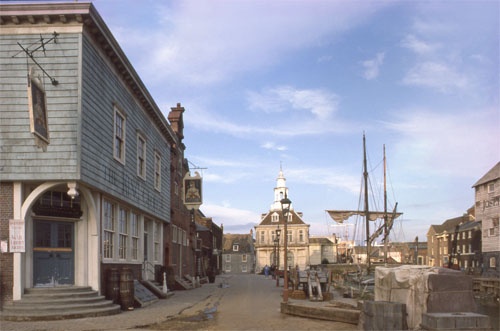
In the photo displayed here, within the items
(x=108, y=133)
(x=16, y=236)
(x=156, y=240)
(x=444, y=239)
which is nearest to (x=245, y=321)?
(x=16, y=236)

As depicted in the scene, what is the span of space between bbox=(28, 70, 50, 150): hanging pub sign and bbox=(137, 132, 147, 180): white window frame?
8.95m

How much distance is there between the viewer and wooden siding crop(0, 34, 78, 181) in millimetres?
16047

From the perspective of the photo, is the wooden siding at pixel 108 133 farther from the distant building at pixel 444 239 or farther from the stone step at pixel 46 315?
the distant building at pixel 444 239

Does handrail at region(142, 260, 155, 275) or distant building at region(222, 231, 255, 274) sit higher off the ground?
handrail at region(142, 260, 155, 275)

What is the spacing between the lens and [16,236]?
52.0 ft

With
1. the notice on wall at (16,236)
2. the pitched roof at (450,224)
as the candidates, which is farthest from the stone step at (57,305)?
the pitched roof at (450,224)

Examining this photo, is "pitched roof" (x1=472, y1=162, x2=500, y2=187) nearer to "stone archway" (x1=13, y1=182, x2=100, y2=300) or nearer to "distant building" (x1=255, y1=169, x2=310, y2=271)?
"distant building" (x1=255, y1=169, x2=310, y2=271)

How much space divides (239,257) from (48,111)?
88482mm

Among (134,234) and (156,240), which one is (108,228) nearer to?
(134,234)

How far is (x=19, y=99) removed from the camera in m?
16.2

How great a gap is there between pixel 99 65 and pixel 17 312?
8.32 m

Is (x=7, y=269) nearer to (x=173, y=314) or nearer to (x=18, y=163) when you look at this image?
(x=18, y=163)

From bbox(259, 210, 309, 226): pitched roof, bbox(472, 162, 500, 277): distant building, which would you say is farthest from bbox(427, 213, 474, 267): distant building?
bbox(259, 210, 309, 226): pitched roof

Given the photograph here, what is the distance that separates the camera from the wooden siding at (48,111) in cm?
1605
